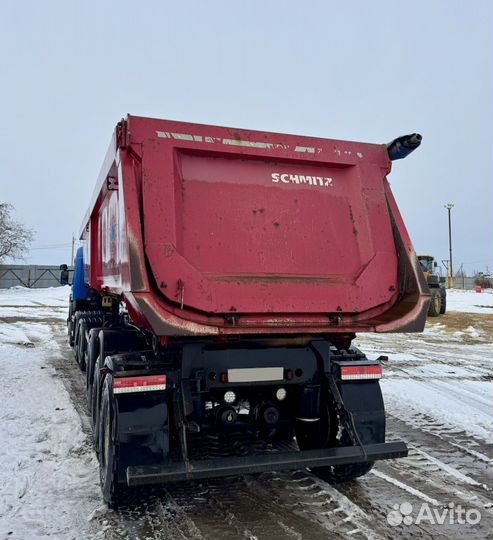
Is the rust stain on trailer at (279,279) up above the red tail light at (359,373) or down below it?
above

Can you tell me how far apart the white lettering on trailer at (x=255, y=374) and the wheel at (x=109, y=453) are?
0.95 metres

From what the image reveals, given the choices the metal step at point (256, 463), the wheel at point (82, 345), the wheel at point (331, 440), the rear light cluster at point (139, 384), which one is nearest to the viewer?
the metal step at point (256, 463)

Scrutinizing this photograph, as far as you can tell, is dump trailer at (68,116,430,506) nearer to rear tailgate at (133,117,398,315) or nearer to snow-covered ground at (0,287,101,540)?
rear tailgate at (133,117,398,315)

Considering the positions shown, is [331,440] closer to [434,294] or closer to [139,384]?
[139,384]

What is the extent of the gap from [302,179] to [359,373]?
175 centimetres

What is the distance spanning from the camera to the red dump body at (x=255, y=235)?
3.64 meters

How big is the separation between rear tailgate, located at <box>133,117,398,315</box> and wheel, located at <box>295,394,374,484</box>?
→ 3.24ft

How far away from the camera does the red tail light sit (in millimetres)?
4203

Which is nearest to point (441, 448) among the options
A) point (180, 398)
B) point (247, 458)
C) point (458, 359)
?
point (247, 458)

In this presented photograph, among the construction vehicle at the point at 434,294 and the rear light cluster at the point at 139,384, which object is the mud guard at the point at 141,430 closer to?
the rear light cluster at the point at 139,384

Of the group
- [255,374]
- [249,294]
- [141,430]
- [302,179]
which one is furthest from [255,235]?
[141,430]

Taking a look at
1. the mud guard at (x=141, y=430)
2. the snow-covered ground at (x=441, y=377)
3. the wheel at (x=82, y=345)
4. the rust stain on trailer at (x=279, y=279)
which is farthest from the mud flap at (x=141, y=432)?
the wheel at (x=82, y=345)

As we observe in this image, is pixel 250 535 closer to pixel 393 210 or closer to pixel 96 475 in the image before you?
pixel 96 475

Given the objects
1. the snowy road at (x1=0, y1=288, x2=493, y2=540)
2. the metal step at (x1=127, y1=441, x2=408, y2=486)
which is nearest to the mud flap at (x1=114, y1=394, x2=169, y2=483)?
the metal step at (x1=127, y1=441, x2=408, y2=486)
